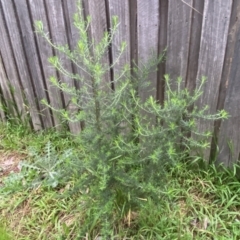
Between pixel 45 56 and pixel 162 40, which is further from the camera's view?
pixel 45 56

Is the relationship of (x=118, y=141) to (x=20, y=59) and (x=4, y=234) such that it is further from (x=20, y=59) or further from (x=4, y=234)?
(x=20, y=59)

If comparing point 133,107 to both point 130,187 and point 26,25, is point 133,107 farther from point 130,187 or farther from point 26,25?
point 26,25

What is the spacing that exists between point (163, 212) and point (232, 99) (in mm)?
865

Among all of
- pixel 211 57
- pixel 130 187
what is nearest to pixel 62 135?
pixel 130 187

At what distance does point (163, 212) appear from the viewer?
7.34 ft

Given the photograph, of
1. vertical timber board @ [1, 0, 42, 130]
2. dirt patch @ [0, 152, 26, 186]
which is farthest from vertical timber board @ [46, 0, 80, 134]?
dirt patch @ [0, 152, 26, 186]

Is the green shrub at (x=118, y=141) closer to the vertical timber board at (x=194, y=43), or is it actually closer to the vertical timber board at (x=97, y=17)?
the vertical timber board at (x=194, y=43)

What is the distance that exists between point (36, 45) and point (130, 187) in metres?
1.45

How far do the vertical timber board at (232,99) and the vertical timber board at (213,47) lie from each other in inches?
1.4

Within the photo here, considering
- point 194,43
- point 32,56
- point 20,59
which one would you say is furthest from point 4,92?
point 194,43

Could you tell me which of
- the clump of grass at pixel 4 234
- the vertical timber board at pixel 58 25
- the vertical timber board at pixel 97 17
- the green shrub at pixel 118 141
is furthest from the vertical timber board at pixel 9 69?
the clump of grass at pixel 4 234

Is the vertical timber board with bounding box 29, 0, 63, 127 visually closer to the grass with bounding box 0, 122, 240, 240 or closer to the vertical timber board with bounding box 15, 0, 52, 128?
the vertical timber board with bounding box 15, 0, 52, 128

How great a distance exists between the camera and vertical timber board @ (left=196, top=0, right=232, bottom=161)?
74.1 inches

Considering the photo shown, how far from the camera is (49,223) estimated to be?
235cm
